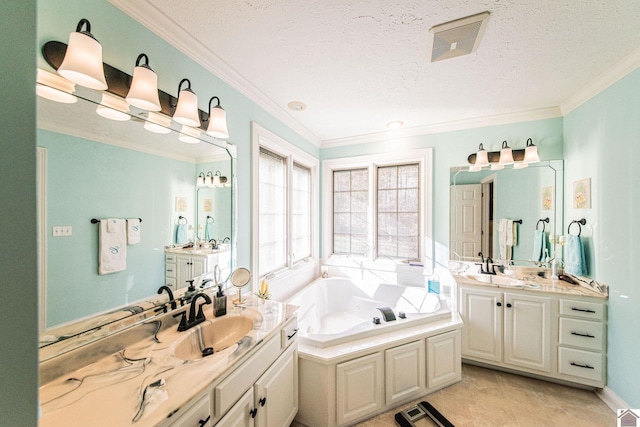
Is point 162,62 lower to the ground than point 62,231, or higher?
higher

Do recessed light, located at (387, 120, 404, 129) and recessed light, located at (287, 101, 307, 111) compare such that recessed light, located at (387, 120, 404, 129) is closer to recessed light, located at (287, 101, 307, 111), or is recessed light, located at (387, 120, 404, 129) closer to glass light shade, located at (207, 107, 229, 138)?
recessed light, located at (287, 101, 307, 111)

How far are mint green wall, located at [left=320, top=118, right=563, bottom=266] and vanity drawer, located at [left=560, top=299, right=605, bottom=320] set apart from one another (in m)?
1.00

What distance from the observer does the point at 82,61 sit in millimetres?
892

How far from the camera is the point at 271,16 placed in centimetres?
125

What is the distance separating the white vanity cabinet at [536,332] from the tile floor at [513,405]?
115 mm

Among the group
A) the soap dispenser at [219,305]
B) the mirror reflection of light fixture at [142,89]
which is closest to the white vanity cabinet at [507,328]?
the soap dispenser at [219,305]

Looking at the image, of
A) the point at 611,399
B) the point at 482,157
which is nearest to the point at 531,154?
the point at 482,157

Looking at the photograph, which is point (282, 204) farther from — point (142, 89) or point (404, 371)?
point (404, 371)

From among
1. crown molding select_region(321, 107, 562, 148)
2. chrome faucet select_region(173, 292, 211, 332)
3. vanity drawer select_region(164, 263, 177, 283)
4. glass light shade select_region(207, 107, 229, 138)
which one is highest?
crown molding select_region(321, 107, 562, 148)

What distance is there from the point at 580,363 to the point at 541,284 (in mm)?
628

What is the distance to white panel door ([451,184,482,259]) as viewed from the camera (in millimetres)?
2641

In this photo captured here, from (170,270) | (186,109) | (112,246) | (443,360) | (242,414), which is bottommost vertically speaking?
(443,360)

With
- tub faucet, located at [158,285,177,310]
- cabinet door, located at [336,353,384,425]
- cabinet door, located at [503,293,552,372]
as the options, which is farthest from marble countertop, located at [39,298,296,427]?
cabinet door, located at [503,293,552,372]

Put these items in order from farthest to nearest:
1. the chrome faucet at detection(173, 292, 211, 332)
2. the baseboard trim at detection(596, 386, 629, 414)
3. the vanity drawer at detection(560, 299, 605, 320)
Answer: the vanity drawer at detection(560, 299, 605, 320) < the baseboard trim at detection(596, 386, 629, 414) < the chrome faucet at detection(173, 292, 211, 332)
